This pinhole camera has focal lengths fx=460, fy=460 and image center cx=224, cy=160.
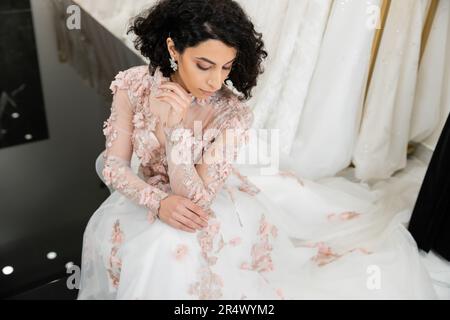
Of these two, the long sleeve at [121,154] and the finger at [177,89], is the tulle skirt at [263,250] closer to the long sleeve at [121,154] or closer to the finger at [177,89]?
the long sleeve at [121,154]

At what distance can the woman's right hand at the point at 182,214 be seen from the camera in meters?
1.15

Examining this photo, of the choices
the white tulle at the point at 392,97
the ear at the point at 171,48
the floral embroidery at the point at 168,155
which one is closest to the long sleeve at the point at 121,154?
the floral embroidery at the point at 168,155

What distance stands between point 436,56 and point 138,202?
140 cm

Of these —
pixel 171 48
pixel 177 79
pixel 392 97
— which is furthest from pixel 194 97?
pixel 392 97

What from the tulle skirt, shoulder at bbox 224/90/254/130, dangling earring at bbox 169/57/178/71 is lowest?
the tulle skirt

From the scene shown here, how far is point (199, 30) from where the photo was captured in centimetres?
102

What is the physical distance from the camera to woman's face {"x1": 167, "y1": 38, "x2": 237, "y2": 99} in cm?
104

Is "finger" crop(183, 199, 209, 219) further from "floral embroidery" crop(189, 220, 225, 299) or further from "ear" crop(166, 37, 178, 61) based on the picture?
"ear" crop(166, 37, 178, 61)

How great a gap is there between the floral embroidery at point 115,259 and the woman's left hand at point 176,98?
1.17ft

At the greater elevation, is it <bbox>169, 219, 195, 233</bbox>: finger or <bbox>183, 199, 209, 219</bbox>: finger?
<bbox>183, 199, 209, 219</bbox>: finger

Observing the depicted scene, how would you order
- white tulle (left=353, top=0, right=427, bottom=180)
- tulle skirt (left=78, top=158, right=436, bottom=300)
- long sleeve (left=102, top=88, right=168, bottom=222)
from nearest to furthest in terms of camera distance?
tulle skirt (left=78, top=158, right=436, bottom=300) → long sleeve (left=102, top=88, right=168, bottom=222) → white tulle (left=353, top=0, right=427, bottom=180)

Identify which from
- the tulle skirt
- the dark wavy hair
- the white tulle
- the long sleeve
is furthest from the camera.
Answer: the white tulle

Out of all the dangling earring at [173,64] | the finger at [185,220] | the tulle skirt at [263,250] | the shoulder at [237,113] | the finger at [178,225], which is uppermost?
the dangling earring at [173,64]

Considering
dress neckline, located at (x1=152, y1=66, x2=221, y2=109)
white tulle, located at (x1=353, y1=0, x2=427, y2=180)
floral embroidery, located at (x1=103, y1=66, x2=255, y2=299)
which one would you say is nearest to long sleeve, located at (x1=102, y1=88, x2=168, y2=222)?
floral embroidery, located at (x1=103, y1=66, x2=255, y2=299)
